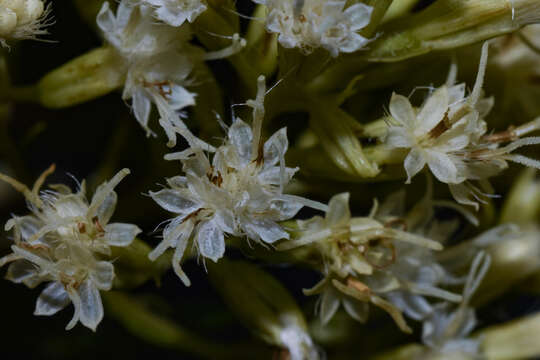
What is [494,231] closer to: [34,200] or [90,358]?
[34,200]

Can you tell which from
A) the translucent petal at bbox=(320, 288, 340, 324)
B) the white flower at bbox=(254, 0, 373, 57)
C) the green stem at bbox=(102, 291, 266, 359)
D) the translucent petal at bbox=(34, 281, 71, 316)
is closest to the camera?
the white flower at bbox=(254, 0, 373, 57)

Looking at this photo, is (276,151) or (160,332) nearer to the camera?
(276,151)

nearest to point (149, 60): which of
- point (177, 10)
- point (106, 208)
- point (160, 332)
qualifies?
point (177, 10)

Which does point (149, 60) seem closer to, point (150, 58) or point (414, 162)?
point (150, 58)

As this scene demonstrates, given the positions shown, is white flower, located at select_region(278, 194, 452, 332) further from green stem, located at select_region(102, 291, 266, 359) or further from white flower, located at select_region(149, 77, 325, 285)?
green stem, located at select_region(102, 291, 266, 359)

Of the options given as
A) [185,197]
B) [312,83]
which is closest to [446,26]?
[312,83]

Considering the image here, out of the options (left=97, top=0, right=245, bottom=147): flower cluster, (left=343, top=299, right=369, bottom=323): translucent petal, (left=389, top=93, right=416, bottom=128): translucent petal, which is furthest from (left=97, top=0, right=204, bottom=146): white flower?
(left=343, top=299, right=369, bottom=323): translucent petal

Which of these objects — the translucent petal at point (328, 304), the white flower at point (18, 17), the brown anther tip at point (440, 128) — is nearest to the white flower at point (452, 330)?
the translucent petal at point (328, 304)
